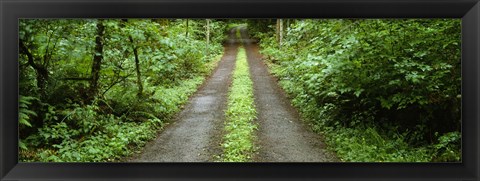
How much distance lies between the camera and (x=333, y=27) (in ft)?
12.2

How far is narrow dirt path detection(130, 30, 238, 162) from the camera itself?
3.70 metres

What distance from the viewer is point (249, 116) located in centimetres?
502

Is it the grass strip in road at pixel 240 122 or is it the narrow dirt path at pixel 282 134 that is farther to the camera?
the narrow dirt path at pixel 282 134

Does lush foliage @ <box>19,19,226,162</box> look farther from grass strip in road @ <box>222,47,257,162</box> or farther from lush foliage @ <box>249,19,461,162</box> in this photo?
lush foliage @ <box>249,19,461,162</box>

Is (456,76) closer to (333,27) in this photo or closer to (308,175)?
(333,27)

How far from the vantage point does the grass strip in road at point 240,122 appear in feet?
11.5

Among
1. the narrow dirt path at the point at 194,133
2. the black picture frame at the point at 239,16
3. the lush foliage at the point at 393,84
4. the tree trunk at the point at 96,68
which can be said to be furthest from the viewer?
the tree trunk at the point at 96,68

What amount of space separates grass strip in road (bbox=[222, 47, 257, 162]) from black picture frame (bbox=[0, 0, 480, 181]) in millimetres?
1431

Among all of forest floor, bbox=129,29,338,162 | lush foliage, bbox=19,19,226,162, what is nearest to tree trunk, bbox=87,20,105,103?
lush foliage, bbox=19,19,226,162

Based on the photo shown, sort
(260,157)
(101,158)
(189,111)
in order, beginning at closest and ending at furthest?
(101,158) < (260,157) < (189,111)

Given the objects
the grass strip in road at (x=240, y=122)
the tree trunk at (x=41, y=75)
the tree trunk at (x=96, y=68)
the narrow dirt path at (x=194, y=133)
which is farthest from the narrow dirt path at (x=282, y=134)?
the tree trunk at (x=41, y=75)

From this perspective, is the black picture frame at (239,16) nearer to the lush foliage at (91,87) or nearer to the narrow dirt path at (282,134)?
the lush foliage at (91,87)
